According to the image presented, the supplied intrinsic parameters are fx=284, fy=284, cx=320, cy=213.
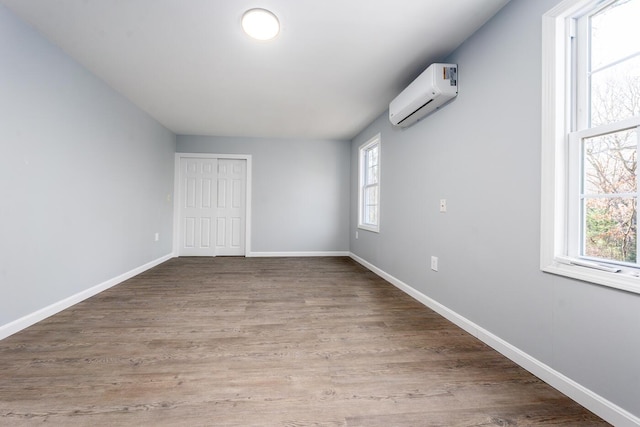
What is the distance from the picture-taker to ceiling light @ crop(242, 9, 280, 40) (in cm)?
190

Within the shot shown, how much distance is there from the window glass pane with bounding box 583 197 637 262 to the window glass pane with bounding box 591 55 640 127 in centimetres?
38

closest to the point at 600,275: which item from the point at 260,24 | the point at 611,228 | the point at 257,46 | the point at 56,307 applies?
the point at 611,228

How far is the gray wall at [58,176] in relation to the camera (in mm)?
1944

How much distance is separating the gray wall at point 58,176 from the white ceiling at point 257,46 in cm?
23

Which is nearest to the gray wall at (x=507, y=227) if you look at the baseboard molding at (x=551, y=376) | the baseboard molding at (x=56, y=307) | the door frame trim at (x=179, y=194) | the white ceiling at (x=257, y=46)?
the baseboard molding at (x=551, y=376)

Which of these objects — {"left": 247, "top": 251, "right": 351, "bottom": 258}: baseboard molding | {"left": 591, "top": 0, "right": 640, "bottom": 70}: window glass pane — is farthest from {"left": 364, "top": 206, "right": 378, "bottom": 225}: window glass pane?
{"left": 591, "top": 0, "right": 640, "bottom": 70}: window glass pane

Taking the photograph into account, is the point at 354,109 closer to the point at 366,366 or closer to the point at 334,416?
the point at 366,366

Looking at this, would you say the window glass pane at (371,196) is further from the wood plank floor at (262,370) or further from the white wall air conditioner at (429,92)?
the wood plank floor at (262,370)

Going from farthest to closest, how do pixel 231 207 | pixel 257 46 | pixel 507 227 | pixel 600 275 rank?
pixel 231 207 → pixel 257 46 → pixel 507 227 → pixel 600 275

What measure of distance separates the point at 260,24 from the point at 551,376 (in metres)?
2.74

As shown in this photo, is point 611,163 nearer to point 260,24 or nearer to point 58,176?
point 260,24

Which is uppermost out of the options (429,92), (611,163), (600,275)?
(429,92)

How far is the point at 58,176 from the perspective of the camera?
2.37 meters

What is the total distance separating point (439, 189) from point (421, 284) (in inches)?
37.5
